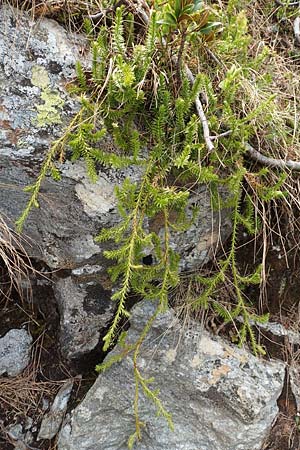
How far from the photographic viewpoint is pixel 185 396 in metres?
2.41

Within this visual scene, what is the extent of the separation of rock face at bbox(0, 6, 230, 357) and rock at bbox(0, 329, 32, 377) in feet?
1.98

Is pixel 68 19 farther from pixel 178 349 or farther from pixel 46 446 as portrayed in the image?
pixel 46 446

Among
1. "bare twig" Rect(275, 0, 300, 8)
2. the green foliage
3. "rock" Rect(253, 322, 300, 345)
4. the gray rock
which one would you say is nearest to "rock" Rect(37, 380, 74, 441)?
the gray rock

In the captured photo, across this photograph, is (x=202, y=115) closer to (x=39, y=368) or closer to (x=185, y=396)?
(x=185, y=396)

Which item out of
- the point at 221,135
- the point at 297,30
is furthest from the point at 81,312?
the point at 297,30

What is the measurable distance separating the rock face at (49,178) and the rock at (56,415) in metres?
0.70

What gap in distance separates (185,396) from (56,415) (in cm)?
77

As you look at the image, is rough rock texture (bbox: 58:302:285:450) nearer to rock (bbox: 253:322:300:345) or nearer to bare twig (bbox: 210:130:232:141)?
rock (bbox: 253:322:300:345)

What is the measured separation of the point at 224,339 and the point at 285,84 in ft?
4.69

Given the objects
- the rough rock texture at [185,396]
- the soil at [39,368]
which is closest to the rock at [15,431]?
the soil at [39,368]

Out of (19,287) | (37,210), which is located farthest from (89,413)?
(37,210)

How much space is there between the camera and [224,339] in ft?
8.02

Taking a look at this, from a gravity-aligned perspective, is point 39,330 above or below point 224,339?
below

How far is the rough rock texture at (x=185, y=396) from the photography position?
92.4 inches
